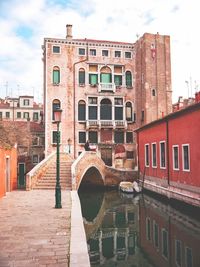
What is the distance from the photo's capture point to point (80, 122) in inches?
1321

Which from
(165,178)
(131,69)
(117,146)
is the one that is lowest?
(165,178)

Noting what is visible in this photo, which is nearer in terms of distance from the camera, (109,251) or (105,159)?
(109,251)

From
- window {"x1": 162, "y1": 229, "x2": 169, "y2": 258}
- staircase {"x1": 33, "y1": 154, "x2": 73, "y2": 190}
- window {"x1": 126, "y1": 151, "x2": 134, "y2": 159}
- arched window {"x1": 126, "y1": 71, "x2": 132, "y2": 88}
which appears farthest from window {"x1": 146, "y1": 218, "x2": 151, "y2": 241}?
arched window {"x1": 126, "y1": 71, "x2": 132, "y2": 88}

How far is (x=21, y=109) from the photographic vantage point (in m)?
50.8

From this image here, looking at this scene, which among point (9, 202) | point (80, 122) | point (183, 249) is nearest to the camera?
point (183, 249)

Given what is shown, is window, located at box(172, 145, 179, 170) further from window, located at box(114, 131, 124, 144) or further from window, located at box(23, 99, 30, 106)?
window, located at box(23, 99, 30, 106)

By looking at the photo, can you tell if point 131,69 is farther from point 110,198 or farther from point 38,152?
point 110,198

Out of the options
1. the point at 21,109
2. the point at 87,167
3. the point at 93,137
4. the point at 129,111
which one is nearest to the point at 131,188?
the point at 87,167

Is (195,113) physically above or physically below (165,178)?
above

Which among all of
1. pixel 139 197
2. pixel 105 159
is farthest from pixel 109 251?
pixel 105 159

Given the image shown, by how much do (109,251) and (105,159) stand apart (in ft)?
81.5

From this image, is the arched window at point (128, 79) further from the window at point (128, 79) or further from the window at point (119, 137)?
the window at point (119, 137)

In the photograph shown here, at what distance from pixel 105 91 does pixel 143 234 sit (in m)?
24.9

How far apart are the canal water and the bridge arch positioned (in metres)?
2.07
